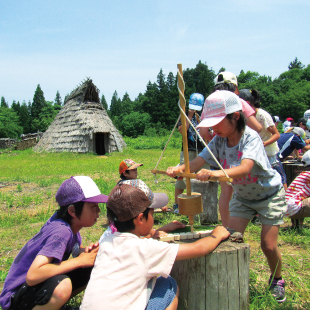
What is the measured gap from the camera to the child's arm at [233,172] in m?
1.63

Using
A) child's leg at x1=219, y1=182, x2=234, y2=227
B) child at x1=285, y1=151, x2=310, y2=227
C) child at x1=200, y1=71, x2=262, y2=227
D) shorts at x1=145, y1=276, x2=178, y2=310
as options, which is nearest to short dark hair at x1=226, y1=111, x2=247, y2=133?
child at x1=200, y1=71, x2=262, y2=227

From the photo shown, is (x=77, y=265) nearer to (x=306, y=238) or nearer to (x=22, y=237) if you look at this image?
(x=22, y=237)

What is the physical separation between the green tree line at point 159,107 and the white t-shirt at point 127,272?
30762 mm

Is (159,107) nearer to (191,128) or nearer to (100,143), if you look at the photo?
(100,143)

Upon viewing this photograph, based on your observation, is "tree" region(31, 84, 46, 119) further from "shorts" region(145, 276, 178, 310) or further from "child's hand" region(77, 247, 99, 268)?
"shorts" region(145, 276, 178, 310)

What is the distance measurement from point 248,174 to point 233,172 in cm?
A: 41

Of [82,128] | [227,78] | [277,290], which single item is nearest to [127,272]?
[277,290]

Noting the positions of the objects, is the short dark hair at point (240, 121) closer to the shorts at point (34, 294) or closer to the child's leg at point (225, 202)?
the child's leg at point (225, 202)

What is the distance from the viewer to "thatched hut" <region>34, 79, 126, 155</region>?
16609mm

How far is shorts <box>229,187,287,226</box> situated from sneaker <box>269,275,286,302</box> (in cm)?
45

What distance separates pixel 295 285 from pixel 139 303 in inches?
61.5

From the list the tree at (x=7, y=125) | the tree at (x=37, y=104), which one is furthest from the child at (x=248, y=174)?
the tree at (x=37, y=104)

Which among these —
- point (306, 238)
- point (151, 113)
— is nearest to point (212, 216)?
point (306, 238)

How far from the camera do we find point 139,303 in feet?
4.99
